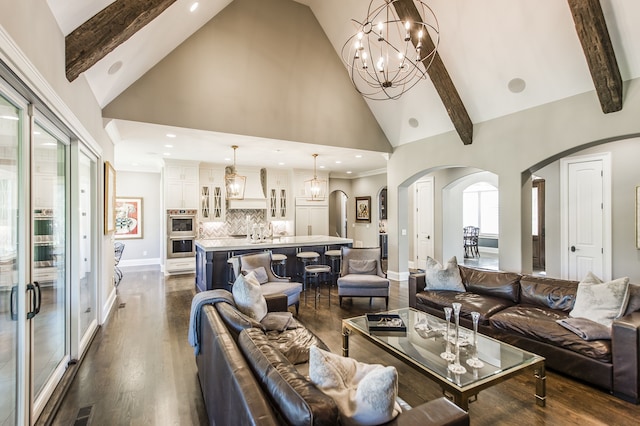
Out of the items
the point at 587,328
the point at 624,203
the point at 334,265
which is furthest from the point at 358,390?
the point at 624,203

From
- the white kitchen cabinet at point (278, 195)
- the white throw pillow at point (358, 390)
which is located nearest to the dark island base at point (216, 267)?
the white kitchen cabinet at point (278, 195)

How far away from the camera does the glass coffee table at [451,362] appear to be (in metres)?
2.06

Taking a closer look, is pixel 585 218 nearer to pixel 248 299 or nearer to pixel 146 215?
pixel 248 299

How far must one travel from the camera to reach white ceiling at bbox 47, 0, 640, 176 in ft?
11.1

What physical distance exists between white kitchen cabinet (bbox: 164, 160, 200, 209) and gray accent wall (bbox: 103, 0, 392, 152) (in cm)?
335

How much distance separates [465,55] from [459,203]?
4.43 meters

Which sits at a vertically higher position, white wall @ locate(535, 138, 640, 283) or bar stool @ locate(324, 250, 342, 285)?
white wall @ locate(535, 138, 640, 283)

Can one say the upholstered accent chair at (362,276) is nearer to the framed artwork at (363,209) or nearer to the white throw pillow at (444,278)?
the white throw pillow at (444,278)

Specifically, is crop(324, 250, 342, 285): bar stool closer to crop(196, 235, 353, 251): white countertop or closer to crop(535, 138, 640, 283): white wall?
crop(196, 235, 353, 251): white countertop

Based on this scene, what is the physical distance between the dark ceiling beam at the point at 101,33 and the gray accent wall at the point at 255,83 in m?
2.01

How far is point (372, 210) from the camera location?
1027 cm

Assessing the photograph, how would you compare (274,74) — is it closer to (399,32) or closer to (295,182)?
(399,32)

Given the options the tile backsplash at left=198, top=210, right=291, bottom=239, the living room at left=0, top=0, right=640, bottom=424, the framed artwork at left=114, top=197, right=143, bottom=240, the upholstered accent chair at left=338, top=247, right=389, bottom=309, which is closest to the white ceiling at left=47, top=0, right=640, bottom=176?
the living room at left=0, top=0, right=640, bottom=424

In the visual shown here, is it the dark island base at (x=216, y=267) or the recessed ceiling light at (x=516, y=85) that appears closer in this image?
the recessed ceiling light at (x=516, y=85)
